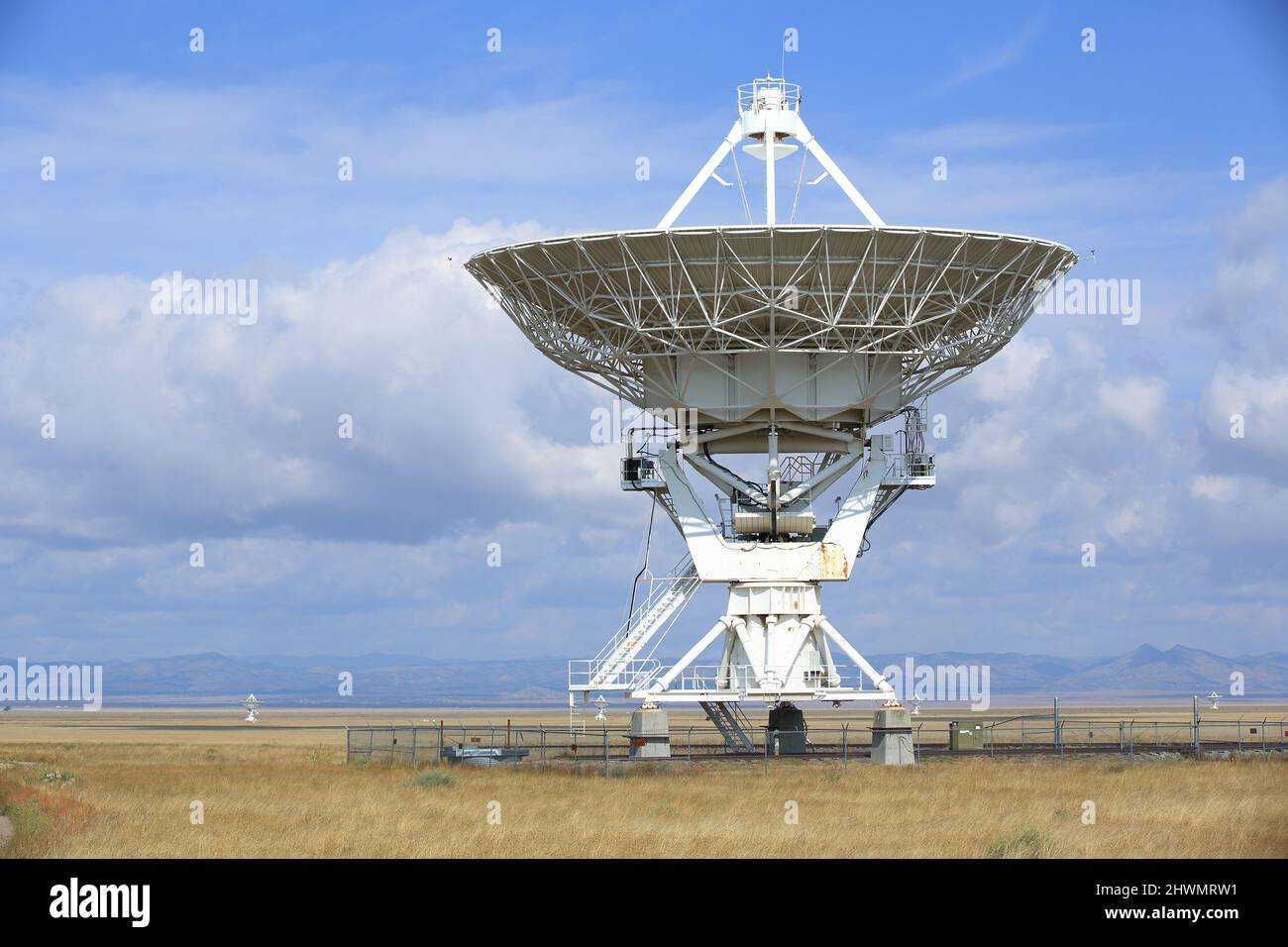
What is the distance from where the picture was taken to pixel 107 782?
46344 millimetres

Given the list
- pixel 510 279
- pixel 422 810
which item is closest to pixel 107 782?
pixel 422 810

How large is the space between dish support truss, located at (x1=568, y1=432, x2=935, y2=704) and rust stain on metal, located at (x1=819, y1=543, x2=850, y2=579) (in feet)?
0.09

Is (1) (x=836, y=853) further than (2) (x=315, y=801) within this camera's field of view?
No

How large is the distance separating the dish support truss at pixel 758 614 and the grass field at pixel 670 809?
3034 mm

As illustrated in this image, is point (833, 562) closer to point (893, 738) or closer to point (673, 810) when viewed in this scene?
point (893, 738)

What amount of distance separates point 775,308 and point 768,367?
3.24m

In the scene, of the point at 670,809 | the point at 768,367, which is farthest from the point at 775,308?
the point at 670,809

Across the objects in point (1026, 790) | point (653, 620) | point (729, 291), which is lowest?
point (1026, 790)

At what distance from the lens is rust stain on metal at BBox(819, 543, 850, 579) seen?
169ft

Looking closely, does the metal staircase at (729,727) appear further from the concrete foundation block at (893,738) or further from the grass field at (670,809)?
the concrete foundation block at (893,738)

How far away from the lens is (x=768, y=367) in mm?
50438
